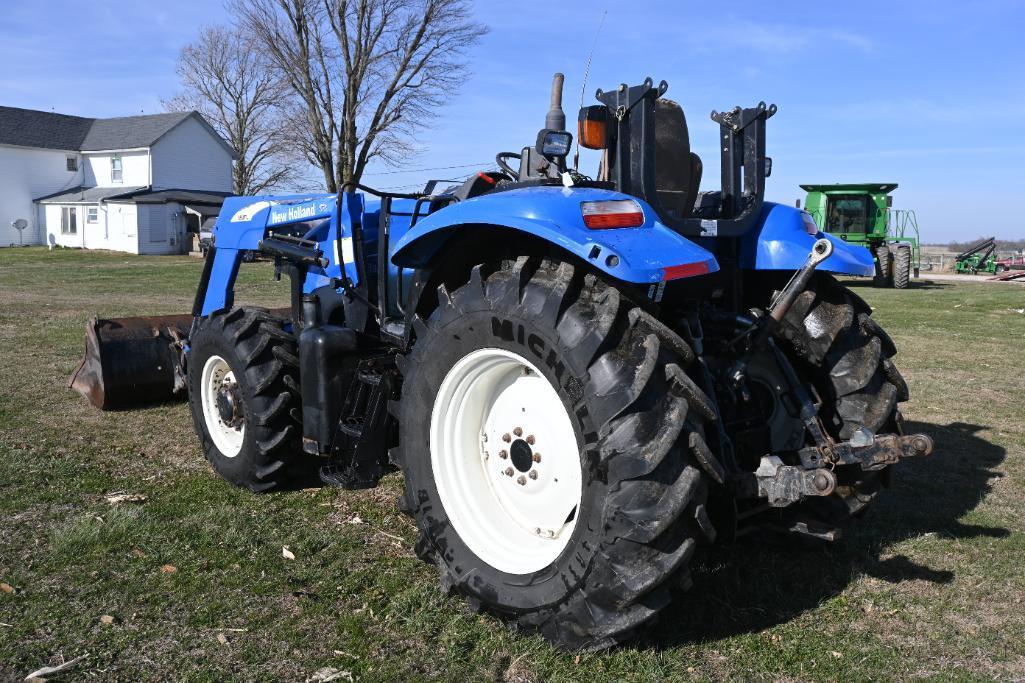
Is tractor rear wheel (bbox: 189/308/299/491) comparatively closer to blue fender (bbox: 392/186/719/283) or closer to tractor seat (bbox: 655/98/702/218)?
blue fender (bbox: 392/186/719/283)

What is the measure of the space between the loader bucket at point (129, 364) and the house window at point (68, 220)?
138 feet

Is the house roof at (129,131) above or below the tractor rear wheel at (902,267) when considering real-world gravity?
above

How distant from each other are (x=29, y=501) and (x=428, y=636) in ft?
9.28

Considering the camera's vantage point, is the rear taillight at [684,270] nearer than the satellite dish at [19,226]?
Yes

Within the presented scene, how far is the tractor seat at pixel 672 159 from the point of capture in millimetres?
3877

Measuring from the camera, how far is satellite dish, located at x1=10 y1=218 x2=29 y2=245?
1754 inches

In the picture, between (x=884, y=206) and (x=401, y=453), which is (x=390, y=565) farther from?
(x=884, y=206)

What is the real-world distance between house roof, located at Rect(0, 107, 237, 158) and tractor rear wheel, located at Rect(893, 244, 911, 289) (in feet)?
119

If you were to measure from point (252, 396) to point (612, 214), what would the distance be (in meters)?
2.78

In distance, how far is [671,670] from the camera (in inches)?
124

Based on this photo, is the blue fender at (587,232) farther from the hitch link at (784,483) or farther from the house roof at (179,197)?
the house roof at (179,197)

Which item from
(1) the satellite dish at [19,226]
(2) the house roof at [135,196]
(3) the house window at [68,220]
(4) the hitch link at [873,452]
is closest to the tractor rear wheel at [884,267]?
(4) the hitch link at [873,452]

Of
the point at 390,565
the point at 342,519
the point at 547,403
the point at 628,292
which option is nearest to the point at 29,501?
the point at 342,519

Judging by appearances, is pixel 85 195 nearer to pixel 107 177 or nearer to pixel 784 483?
pixel 107 177
